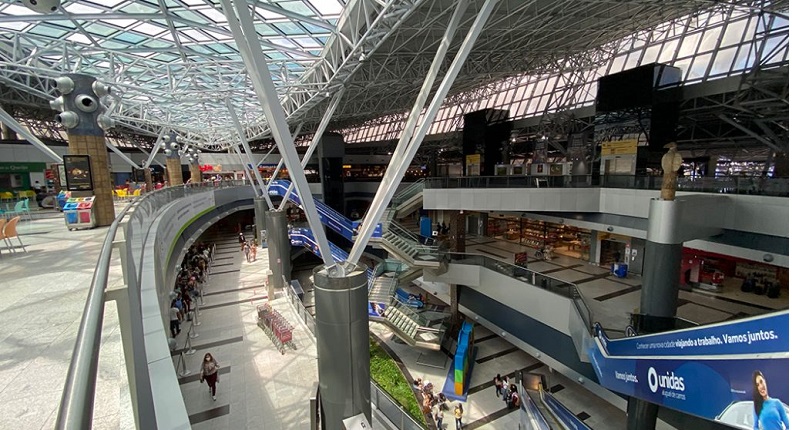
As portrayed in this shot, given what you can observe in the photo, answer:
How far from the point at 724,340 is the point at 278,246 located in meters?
21.3

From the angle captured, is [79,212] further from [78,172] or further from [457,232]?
[457,232]

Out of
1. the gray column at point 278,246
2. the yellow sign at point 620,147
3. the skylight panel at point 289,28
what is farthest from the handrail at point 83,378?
the yellow sign at point 620,147

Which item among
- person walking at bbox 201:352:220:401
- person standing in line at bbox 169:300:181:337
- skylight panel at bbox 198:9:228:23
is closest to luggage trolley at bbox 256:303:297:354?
person walking at bbox 201:352:220:401

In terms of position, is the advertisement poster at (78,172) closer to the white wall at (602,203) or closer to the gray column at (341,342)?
the gray column at (341,342)

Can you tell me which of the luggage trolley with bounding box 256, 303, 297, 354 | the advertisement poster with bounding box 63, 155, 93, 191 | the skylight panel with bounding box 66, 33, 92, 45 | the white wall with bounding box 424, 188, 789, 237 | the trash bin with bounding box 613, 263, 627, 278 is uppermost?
the skylight panel with bounding box 66, 33, 92, 45

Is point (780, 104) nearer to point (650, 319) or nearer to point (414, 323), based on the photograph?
point (650, 319)

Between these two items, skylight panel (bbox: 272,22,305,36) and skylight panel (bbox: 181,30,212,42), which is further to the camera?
skylight panel (bbox: 181,30,212,42)

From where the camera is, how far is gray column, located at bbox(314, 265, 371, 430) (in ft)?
24.4

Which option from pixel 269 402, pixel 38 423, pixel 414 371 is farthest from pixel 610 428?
pixel 38 423

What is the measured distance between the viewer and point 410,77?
78.4 ft

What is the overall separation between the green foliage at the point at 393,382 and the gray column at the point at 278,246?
307 inches

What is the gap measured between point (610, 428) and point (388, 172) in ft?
42.2

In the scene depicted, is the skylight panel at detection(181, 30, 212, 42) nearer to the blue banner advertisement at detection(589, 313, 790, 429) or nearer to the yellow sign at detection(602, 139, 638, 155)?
the blue banner advertisement at detection(589, 313, 790, 429)

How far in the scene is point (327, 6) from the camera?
13727mm
